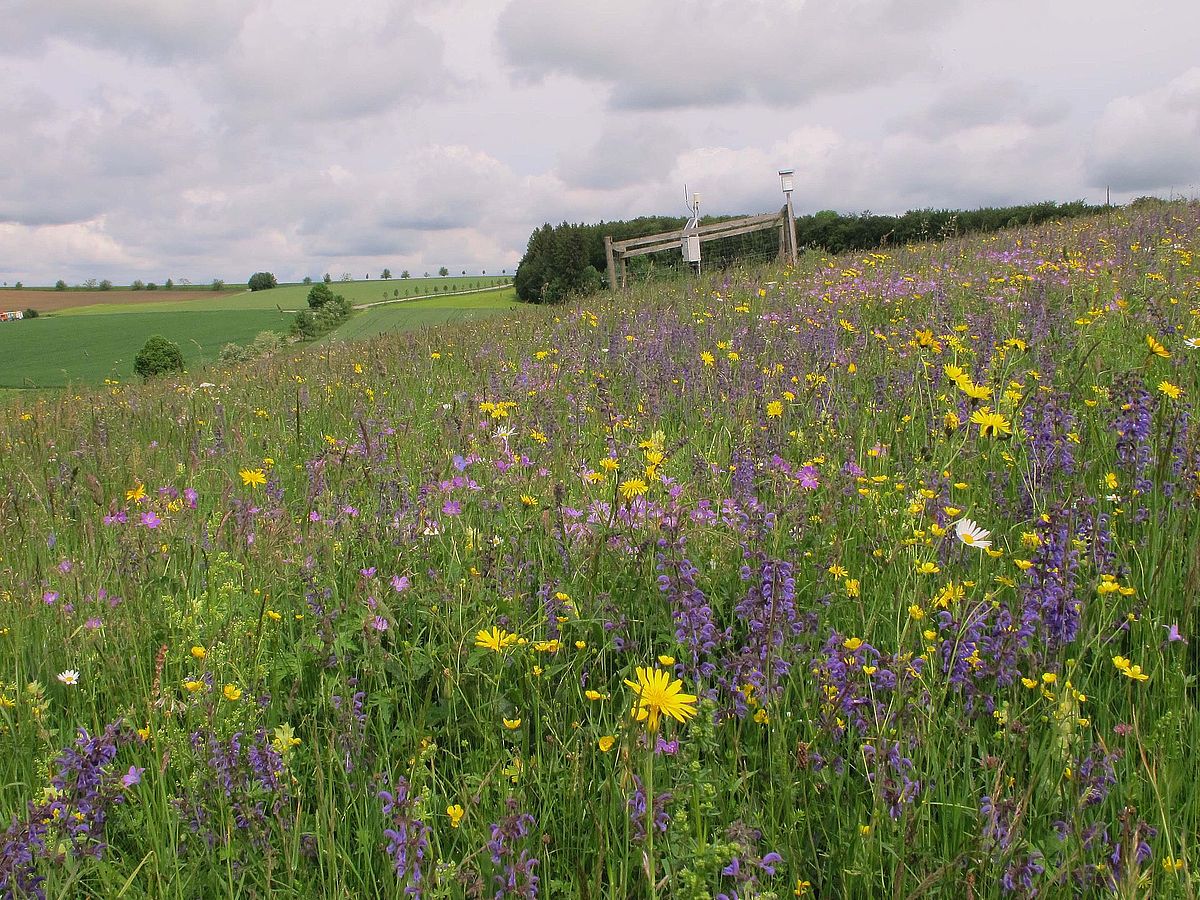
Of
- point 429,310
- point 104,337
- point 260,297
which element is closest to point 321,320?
point 429,310

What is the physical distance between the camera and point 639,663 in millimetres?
1993

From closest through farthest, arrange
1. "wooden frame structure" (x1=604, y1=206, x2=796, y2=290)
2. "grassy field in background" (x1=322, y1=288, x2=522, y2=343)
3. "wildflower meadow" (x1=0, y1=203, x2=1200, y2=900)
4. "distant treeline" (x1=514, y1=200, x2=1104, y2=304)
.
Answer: "wildflower meadow" (x1=0, y1=203, x2=1200, y2=900) → "wooden frame structure" (x1=604, y1=206, x2=796, y2=290) → "distant treeline" (x1=514, y1=200, x2=1104, y2=304) → "grassy field in background" (x1=322, y1=288, x2=522, y2=343)

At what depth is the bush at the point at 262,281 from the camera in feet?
232

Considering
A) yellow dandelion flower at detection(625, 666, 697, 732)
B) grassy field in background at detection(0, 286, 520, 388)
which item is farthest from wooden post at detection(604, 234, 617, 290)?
grassy field in background at detection(0, 286, 520, 388)

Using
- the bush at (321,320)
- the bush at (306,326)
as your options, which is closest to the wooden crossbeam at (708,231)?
the bush at (321,320)

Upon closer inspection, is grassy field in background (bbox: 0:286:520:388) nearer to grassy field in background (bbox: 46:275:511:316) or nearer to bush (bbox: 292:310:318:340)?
grassy field in background (bbox: 46:275:511:316)

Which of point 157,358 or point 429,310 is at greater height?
point 429,310

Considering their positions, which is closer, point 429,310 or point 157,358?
point 157,358

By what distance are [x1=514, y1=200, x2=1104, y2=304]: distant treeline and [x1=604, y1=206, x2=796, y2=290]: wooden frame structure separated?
14.4 inches

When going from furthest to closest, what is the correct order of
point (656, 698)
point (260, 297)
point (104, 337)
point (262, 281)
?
point (262, 281) → point (260, 297) → point (104, 337) → point (656, 698)

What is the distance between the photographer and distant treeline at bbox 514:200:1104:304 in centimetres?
1609

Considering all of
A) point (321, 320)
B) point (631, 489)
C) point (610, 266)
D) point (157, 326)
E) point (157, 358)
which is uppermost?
point (157, 326)

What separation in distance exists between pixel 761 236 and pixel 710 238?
195 cm

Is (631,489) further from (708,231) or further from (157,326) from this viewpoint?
(157,326)
